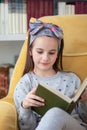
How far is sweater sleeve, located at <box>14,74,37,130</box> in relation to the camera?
1280 millimetres

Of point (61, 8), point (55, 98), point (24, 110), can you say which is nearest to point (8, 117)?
point (24, 110)

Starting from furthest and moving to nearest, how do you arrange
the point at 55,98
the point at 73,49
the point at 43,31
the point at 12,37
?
the point at 12,37, the point at 73,49, the point at 43,31, the point at 55,98

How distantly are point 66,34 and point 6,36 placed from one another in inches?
19.8

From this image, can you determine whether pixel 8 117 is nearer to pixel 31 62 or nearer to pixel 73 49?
pixel 31 62

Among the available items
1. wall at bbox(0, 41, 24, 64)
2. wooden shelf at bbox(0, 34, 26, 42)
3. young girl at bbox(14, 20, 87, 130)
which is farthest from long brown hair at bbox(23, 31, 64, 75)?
wall at bbox(0, 41, 24, 64)

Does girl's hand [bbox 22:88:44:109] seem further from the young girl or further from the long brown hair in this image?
the long brown hair

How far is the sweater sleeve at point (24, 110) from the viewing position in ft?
4.20

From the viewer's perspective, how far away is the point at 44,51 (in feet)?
4.43

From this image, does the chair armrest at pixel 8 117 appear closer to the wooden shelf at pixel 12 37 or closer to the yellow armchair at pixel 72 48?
the yellow armchair at pixel 72 48

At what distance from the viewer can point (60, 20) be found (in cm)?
160

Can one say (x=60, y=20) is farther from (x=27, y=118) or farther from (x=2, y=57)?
(x=2, y=57)

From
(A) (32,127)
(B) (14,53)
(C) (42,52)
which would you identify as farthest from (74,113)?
(B) (14,53)

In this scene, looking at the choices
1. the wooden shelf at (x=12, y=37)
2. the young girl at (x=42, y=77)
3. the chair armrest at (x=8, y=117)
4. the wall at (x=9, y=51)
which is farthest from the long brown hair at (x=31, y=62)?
the wall at (x=9, y=51)

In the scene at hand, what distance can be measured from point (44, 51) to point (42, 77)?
15cm
